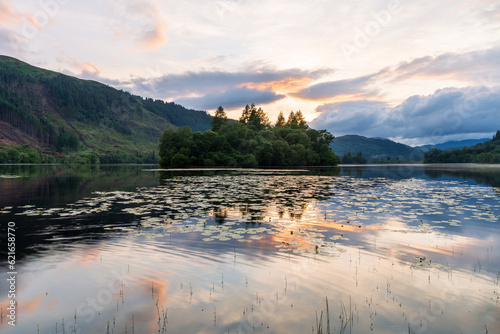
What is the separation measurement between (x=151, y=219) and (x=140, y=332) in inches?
563

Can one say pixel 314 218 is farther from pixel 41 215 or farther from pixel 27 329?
pixel 41 215

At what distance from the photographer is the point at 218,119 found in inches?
7372

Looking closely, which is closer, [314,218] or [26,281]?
[26,281]

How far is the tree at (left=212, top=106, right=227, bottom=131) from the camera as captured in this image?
187m

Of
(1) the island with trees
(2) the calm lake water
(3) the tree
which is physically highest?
(3) the tree

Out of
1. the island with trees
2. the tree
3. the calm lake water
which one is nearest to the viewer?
the calm lake water

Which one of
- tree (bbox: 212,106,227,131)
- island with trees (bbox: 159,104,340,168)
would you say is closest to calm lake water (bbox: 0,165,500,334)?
island with trees (bbox: 159,104,340,168)

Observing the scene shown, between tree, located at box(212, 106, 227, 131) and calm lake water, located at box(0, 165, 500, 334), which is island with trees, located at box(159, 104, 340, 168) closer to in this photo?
tree, located at box(212, 106, 227, 131)

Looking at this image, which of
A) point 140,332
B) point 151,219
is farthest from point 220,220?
point 140,332

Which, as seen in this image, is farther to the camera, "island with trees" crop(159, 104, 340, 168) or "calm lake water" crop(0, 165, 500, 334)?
"island with trees" crop(159, 104, 340, 168)

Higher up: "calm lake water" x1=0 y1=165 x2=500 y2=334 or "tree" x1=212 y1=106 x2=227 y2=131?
"tree" x1=212 y1=106 x2=227 y2=131

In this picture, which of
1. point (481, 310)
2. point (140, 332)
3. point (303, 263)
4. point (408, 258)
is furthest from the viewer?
point (408, 258)

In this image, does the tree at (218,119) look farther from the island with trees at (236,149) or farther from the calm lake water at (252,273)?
the calm lake water at (252,273)

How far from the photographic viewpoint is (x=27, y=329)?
24.6 feet
